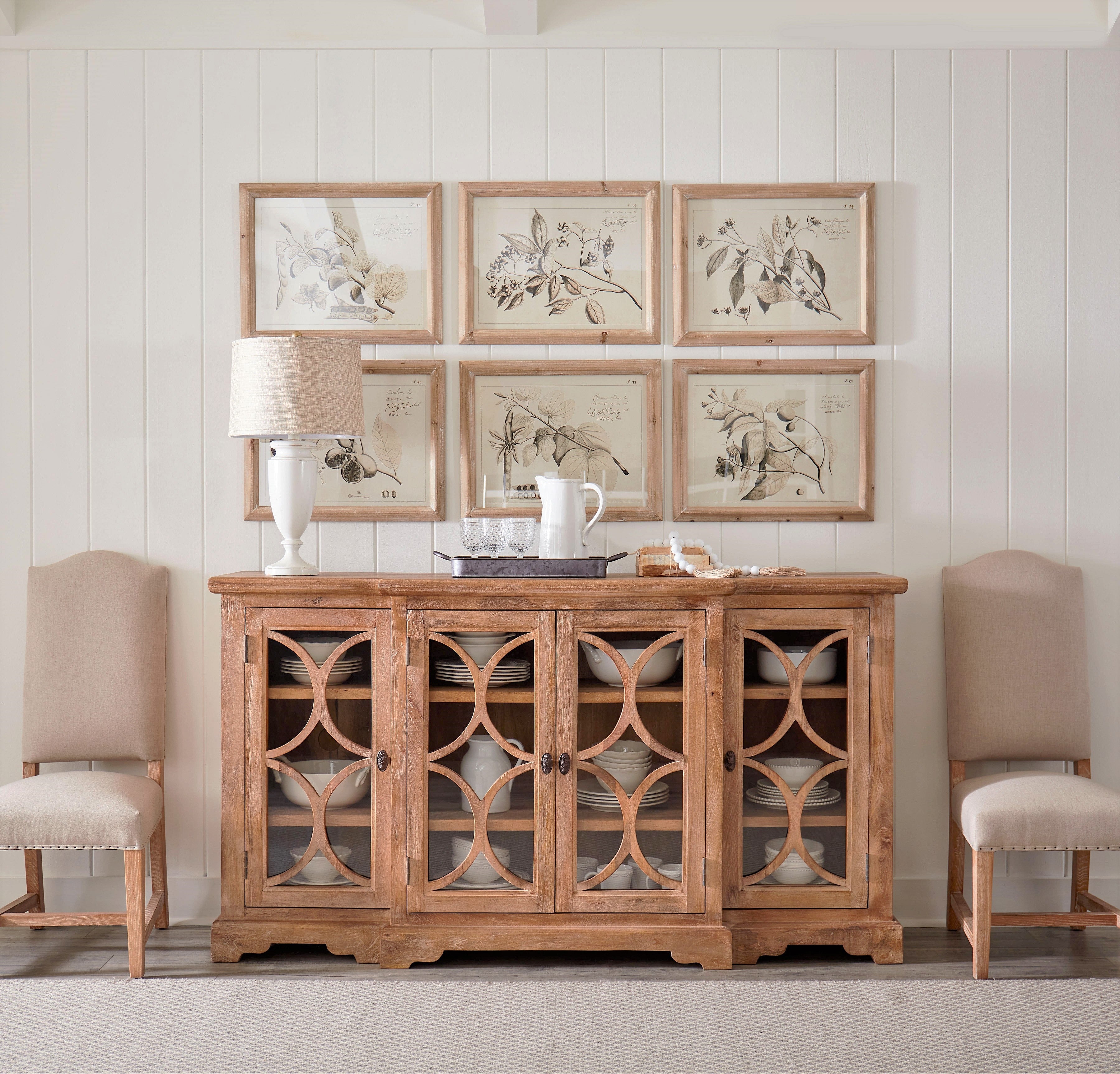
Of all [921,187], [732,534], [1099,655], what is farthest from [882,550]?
[921,187]

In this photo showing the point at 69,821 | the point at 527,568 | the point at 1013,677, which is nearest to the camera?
the point at 69,821

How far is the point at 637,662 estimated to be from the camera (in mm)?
2146

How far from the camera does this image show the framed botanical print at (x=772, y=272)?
99.7 inches

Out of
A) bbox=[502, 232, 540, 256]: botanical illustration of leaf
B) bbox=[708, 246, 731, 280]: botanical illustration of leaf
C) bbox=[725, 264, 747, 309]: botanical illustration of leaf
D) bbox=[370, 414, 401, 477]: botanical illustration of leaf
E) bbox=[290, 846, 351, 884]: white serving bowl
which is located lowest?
bbox=[290, 846, 351, 884]: white serving bowl

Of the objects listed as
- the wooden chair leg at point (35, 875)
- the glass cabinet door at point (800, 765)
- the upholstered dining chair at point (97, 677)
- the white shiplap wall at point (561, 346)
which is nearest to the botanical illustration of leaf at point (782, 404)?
the white shiplap wall at point (561, 346)

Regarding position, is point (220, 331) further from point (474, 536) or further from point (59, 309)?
point (474, 536)

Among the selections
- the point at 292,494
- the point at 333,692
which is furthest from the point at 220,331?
the point at 333,692

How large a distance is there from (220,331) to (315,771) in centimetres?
128

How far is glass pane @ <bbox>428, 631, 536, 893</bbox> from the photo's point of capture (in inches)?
84.5

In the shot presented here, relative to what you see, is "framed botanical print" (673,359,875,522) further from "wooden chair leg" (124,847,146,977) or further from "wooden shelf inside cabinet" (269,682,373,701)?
"wooden chair leg" (124,847,146,977)

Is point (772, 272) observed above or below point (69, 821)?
above

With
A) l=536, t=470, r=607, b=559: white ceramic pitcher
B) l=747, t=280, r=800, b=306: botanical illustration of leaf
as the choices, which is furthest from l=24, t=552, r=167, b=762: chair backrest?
l=747, t=280, r=800, b=306: botanical illustration of leaf

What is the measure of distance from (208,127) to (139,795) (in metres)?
1.85

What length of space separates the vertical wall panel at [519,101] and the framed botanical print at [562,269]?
15cm
